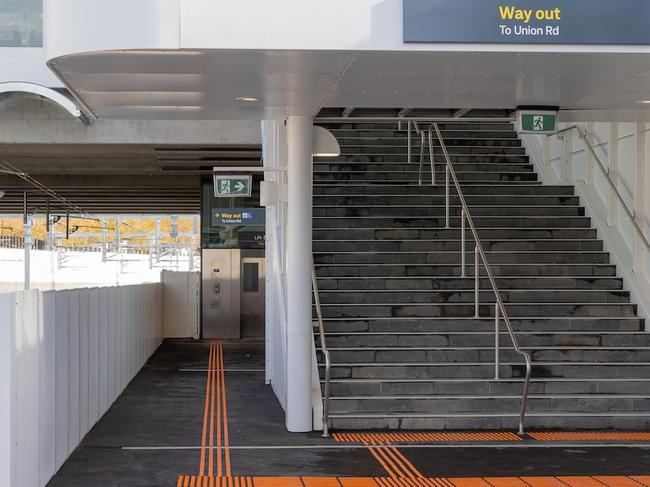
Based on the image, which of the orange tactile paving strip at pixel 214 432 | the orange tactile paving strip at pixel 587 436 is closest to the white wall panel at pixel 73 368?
the orange tactile paving strip at pixel 214 432

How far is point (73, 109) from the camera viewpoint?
55.0 feet

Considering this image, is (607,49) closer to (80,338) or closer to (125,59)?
(125,59)

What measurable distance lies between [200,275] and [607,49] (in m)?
18.4

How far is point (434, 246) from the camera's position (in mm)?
14391

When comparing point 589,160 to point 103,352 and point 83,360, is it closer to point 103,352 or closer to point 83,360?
point 103,352

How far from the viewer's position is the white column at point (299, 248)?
1089 cm

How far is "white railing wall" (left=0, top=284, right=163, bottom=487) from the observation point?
6445 mm

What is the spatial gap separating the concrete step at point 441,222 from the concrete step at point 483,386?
3686mm

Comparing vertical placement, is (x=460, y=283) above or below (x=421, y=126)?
below

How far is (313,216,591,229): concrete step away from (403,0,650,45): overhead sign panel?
276 inches

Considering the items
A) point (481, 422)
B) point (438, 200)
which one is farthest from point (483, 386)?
point (438, 200)

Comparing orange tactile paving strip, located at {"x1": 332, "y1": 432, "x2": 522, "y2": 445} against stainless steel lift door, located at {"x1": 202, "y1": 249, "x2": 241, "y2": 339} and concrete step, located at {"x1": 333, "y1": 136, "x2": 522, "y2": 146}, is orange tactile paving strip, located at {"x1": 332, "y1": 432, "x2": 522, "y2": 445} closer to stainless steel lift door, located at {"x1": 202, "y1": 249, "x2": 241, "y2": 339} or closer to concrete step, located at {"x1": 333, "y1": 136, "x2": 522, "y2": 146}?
concrete step, located at {"x1": 333, "y1": 136, "x2": 522, "y2": 146}

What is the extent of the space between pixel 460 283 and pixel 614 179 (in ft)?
8.17

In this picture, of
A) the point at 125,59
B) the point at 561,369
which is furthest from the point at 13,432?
the point at 561,369
